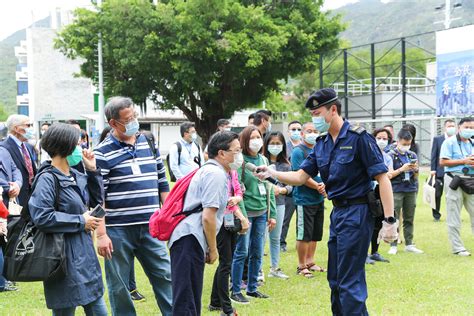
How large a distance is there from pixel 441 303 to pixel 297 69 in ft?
85.3

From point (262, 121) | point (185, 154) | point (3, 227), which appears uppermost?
point (262, 121)

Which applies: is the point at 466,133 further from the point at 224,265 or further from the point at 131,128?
the point at 131,128

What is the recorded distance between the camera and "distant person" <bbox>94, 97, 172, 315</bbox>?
4.79 m

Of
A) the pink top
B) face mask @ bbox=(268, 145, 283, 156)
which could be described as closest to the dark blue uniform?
the pink top

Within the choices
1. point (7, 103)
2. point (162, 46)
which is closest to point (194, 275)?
point (162, 46)

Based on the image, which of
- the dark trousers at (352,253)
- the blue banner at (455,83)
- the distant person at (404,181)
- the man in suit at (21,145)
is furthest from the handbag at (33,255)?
the blue banner at (455,83)

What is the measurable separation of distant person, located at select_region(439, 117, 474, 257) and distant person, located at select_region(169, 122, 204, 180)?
3.83 metres

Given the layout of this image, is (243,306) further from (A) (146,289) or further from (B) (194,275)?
(B) (194,275)

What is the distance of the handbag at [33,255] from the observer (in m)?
3.89

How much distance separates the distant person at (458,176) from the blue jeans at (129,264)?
5.34m

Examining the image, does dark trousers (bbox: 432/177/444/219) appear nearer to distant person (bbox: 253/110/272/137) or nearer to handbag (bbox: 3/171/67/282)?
distant person (bbox: 253/110/272/137)

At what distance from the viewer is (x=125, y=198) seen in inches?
189

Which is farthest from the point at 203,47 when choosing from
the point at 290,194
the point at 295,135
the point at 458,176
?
the point at 290,194

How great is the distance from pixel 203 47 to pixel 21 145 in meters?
21.4
